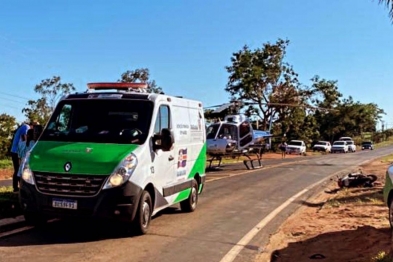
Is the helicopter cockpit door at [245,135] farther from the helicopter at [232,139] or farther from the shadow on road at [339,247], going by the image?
the shadow on road at [339,247]

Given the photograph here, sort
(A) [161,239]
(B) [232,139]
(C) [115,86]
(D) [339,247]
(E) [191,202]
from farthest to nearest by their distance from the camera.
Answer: (B) [232,139]
(E) [191,202]
(C) [115,86]
(A) [161,239]
(D) [339,247]

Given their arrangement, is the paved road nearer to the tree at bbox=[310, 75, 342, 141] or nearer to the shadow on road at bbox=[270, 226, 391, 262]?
the shadow on road at bbox=[270, 226, 391, 262]

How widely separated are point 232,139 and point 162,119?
708 inches

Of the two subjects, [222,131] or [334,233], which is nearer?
[334,233]

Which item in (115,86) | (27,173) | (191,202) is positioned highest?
(115,86)

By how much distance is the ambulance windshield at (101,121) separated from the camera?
845cm

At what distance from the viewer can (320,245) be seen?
8203 mm

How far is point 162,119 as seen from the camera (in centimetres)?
927

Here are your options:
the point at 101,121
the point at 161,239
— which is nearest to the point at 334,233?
the point at 161,239

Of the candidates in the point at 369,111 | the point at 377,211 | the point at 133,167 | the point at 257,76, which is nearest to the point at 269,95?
the point at 257,76

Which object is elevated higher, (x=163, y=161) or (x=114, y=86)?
(x=114, y=86)

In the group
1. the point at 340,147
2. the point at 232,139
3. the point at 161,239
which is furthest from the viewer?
the point at 340,147

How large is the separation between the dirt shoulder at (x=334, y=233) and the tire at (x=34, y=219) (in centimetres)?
367

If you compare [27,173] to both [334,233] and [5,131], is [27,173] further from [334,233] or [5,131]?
[5,131]
